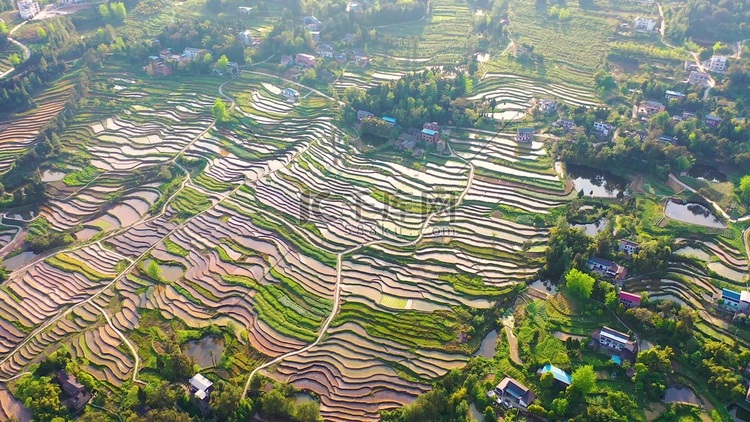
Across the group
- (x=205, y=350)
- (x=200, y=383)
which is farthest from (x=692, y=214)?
(x=200, y=383)

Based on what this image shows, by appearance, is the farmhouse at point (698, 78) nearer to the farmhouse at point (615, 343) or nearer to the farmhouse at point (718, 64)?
the farmhouse at point (718, 64)

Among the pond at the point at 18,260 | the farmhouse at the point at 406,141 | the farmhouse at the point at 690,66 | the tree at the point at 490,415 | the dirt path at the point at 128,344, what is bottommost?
the dirt path at the point at 128,344

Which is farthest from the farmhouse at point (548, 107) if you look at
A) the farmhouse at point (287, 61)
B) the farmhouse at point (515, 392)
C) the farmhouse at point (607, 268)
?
the farmhouse at point (515, 392)

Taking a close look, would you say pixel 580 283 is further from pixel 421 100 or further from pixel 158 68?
pixel 158 68

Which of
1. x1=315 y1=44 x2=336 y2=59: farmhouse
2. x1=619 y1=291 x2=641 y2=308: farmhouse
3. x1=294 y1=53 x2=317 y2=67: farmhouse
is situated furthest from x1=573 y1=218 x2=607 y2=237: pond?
x1=315 y1=44 x2=336 y2=59: farmhouse

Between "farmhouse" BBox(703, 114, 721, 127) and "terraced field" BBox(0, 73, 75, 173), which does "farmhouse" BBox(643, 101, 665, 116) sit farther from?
"terraced field" BBox(0, 73, 75, 173)

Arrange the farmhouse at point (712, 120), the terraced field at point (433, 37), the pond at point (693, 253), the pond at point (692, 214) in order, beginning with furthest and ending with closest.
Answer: the terraced field at point (433, 37) < the farmhouse at point (712, 120) < the pond at point (692, 214) < the pond at point (693, 253)
